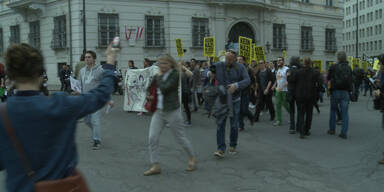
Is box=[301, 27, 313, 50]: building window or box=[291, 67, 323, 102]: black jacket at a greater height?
box=[301, 27, 313, 50]: building window

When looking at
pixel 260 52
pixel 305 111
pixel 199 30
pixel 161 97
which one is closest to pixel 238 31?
pixel 199 30

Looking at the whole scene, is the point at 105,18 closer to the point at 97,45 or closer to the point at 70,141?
the point at 97,45

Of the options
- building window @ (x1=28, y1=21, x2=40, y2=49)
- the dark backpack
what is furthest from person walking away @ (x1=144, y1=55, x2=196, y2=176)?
building window @ (x1=28, y1=21, x2=40, y2=49)

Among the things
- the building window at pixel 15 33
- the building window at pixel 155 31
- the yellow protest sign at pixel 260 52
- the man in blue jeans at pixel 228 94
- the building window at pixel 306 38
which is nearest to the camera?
the man in blue jeans at pixel 228 94

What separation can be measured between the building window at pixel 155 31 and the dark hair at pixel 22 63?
24.2 meters

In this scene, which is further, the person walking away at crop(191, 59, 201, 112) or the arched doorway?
the arched doorway

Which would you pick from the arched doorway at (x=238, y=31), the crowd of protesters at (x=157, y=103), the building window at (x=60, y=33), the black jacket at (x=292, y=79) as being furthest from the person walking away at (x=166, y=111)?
the arched doorway at (x=238, y=31)

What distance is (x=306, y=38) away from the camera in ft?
110

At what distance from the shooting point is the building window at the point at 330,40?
35.3 metres

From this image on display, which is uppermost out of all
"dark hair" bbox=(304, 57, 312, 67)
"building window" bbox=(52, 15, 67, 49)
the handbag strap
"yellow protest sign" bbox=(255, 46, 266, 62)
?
"building window" bbox=(52, 15, 67, 49)

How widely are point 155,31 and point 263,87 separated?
16.2 metres

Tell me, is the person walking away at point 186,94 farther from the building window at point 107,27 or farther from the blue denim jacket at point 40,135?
the building window at point 107,27

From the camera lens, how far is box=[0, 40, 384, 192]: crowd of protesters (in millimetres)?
2082

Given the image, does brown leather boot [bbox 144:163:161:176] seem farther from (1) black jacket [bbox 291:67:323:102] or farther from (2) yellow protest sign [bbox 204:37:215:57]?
(2) yellow protest sign [bbox 204:37:215:57]
